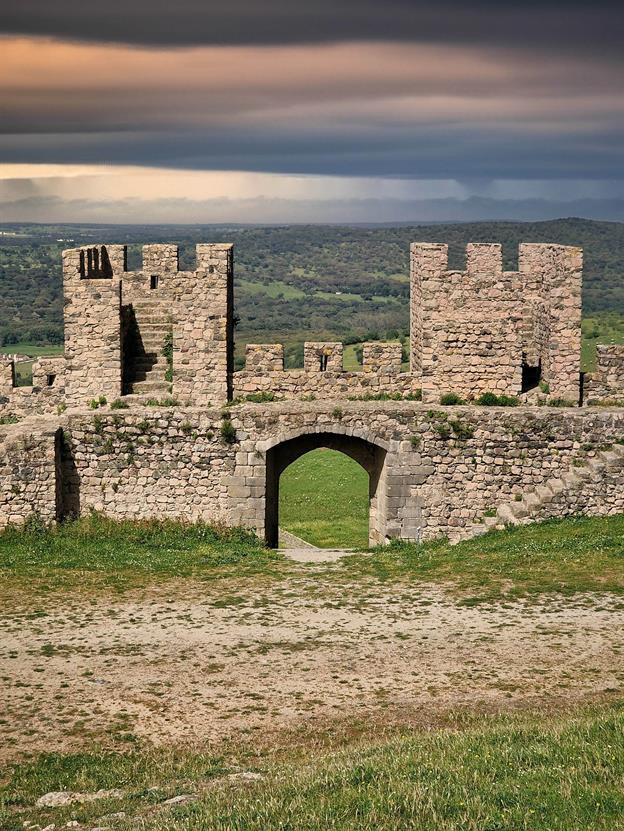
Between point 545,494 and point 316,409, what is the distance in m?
4.26

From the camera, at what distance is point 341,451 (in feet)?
73.3

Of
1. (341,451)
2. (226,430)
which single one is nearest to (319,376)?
(341,451)

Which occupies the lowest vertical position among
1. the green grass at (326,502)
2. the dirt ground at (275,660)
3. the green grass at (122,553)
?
the green grass at (326,502)

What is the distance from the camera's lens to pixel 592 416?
21188 mm

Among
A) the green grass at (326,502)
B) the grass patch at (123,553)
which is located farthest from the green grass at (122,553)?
the green grass at (326,502)

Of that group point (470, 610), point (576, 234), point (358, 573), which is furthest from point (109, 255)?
point (576, 234)

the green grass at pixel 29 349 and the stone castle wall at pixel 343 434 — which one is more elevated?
the green grass at pixel 29 349

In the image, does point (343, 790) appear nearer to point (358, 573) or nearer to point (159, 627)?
point (159, 627)

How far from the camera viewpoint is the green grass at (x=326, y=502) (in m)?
29.8

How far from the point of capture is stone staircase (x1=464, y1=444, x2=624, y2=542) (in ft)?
68.6

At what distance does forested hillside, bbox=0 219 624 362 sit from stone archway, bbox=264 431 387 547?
43.3 metres

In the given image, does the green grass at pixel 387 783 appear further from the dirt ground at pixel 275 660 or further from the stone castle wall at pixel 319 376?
the stone castle wall at pixel 319 376

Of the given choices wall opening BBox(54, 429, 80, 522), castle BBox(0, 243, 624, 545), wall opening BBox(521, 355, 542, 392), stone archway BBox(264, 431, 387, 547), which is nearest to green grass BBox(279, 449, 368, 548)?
stone archway BBox(264, 431, 387, 547)

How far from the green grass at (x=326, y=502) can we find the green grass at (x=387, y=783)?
1690cm
